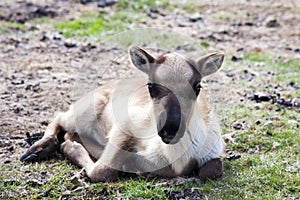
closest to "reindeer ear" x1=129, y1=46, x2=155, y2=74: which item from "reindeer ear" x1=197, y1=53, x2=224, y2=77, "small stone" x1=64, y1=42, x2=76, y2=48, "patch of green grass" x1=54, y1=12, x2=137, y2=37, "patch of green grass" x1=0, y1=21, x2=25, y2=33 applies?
"reindeer ear" x1=197, y1=53, x2=224, y2=77

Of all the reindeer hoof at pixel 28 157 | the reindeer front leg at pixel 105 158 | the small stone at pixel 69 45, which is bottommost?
the small stone at pixel 69 45

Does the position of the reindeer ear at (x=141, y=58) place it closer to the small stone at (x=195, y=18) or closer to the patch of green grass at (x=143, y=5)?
the small stone at (x=195, y=18)

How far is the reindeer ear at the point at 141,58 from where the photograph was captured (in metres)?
6.47

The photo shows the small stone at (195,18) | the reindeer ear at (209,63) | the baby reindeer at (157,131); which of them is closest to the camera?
the baby reindeer at (157,131)

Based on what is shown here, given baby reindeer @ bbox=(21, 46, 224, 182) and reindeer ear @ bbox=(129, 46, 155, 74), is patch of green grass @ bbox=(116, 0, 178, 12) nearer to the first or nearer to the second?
baby reindeer @ bbox=(21, 46, 224, 182)

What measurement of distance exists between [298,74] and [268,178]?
5.43m

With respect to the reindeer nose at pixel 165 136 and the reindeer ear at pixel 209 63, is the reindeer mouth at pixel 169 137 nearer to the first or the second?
the reindeer nose at pixel 165 136

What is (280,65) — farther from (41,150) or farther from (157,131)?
(157,131)

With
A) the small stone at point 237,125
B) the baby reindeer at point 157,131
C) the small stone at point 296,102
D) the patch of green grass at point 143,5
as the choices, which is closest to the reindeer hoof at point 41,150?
the baby reindeer at point 157,131

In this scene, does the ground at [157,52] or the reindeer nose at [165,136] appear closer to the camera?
the reindeer nose at [165,136]

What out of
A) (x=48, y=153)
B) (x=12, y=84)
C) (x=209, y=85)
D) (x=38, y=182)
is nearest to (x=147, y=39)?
(x=209, y=85)

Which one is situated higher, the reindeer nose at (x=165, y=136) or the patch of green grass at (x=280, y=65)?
the reindeer nose at (x=165, y=136)

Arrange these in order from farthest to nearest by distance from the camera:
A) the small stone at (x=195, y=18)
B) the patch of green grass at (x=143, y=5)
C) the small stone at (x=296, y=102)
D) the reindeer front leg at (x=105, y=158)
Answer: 1. the patch of green grass at (x=143, y=5)
2. the small stone at (x=195, y=18)
3. the small stone at (x=296, y=102)
4. the reindeer front leg at (x=105, y=158)

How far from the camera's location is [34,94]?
9.66 m
